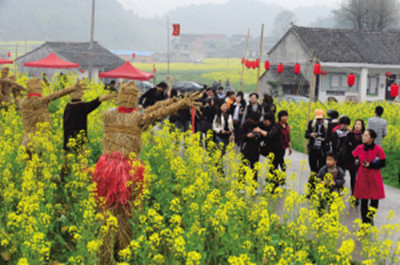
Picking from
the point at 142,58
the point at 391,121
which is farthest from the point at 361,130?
the point at 142,58

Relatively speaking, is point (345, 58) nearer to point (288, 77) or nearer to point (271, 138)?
point (288, 77)

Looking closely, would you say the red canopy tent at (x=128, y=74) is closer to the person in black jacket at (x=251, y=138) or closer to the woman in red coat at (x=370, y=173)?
the person in black jacket at (x=251, y=138)

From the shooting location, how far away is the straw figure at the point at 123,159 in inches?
234

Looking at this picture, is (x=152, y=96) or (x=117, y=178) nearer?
(x=117, y=178)

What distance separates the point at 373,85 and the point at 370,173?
3347cm

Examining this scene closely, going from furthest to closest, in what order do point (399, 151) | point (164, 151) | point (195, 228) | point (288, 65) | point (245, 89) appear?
1. point (245, 89)
2. point (288, 65)
3. point (399, 151)
4. point (164, 151)
5. point (195, 228)

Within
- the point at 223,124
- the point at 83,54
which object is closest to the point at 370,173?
the point at 223,124

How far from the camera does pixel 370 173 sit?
7.68 metres

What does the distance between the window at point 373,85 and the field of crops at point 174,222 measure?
3189cm

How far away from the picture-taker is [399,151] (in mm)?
13711

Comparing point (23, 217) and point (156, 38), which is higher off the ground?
point (156, 38)

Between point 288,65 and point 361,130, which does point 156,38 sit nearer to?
point 288,65

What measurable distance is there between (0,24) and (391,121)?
147413mm

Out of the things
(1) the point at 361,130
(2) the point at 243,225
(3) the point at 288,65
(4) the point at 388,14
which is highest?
(4) the point at 388,14
